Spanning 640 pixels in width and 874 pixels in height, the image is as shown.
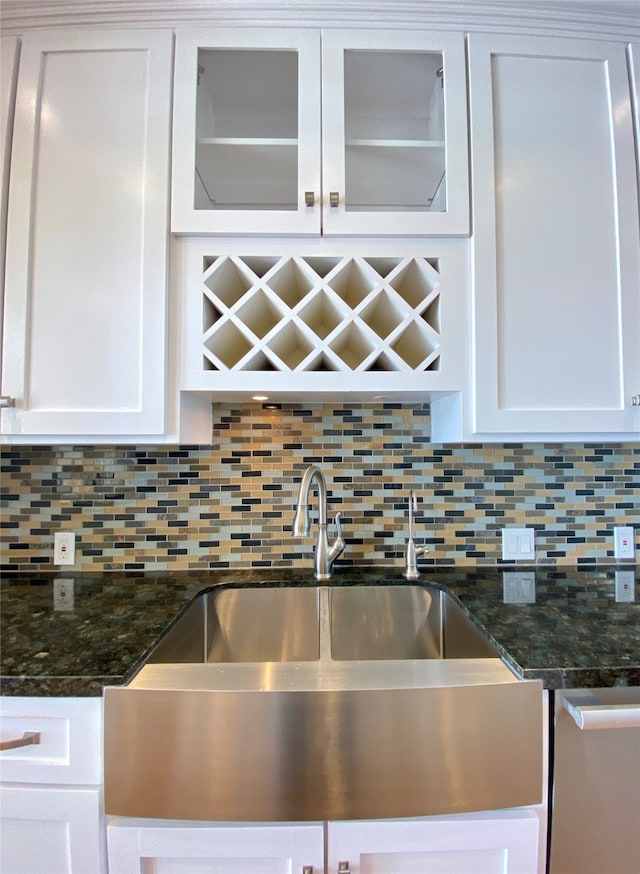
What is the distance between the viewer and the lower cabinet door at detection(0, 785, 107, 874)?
69 centimetres

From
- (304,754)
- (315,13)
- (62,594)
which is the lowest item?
(304,754)

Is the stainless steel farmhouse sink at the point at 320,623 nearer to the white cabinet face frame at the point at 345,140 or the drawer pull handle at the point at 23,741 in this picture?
the drawer pull handle at the point at 23,741

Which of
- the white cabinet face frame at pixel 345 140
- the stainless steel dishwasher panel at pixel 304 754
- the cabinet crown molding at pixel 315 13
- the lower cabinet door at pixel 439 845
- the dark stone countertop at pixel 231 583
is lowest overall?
the lower cabinet door at pixel 439 845

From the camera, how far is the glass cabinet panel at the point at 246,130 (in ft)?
3.50

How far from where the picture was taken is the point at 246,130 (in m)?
1.14

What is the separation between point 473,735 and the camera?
678mm

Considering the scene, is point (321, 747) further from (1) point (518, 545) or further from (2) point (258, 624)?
(1) point (518, 545)

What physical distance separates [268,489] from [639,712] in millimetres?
1001

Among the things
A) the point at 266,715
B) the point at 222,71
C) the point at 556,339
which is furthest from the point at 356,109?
the point at 266,715

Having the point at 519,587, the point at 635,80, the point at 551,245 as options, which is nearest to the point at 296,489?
the point at 519,587

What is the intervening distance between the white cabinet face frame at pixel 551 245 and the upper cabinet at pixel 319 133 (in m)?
0.09

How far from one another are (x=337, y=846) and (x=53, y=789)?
50cm

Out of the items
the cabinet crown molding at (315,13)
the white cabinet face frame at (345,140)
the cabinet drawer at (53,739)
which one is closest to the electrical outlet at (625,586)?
the white cabinet face frame at (345,140)

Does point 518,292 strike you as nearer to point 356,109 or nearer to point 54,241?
point 356,109
